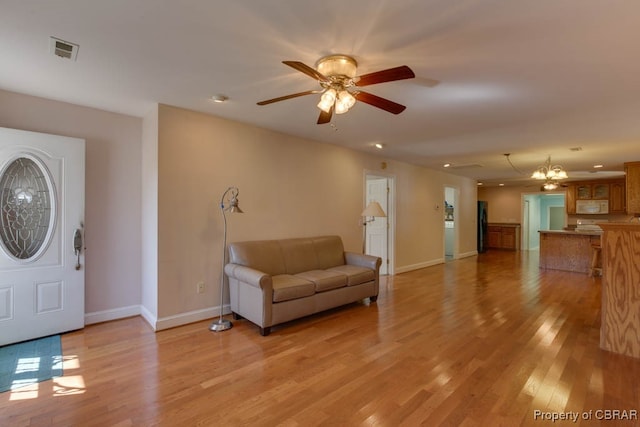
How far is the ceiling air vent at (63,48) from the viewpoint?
2112 millimetres

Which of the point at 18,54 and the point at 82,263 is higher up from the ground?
the point at 18,54

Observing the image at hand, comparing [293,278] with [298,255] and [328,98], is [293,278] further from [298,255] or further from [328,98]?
[328,98]

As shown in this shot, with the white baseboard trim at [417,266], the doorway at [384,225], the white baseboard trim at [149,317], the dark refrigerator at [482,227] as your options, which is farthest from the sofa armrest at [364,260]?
the dark refrigerator at [482,227]

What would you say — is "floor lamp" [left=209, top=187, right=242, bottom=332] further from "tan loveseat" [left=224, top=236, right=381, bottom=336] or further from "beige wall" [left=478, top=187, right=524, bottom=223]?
"beige wall" [left=478, top=187, right=524, bottom=223]

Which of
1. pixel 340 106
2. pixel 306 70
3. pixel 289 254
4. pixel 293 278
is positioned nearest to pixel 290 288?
pixel 293 278

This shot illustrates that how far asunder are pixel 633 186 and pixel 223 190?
8200 mm

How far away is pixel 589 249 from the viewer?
6.70 metres

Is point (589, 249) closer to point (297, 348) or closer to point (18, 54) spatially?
point (297, 348)

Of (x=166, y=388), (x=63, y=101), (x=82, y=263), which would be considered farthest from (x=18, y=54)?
(x=166, y=388)

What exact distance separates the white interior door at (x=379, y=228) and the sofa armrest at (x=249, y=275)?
3.48 m

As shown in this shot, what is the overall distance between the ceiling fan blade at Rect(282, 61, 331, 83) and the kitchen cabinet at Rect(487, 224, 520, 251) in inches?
420

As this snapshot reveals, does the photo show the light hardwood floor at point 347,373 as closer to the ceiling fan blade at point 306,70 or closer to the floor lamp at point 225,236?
the floor lamp at point 225,236

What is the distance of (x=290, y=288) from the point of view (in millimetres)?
3395

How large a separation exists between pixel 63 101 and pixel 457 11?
3.83 meters
